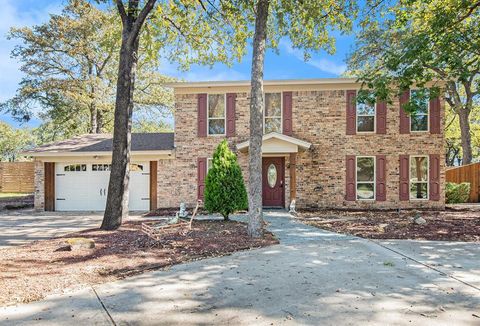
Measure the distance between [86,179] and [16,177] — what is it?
1583 cm

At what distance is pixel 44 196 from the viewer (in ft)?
49.6

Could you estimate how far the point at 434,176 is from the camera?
14.6m

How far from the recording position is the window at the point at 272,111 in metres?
15.0

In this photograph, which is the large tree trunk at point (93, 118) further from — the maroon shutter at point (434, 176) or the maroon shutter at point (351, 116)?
the maroon shutter at point (434, 176)

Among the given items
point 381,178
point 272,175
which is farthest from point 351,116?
point 272,175

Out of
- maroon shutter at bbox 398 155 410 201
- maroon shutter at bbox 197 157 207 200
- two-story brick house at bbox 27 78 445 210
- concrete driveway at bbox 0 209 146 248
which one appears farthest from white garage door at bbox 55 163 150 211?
maroon shutter at bbox 398 155 410 201

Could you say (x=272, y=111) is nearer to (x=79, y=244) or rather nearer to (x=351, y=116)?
(x=351, y=116)

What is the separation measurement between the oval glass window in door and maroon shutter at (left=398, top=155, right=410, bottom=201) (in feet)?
17.2

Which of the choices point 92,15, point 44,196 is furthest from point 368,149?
point 92,15

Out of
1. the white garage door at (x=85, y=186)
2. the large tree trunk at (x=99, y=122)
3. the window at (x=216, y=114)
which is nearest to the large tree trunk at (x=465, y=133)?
the window at (x=216, y=114)

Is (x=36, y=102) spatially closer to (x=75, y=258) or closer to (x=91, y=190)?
(x=91, y=190)

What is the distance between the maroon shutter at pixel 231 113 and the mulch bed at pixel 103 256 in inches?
255

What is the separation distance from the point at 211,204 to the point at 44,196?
8.88 metres

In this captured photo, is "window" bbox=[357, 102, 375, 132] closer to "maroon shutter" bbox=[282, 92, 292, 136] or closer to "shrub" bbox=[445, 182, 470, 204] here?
"maroon shutter" bbox=[282, 92, 292, 136]
